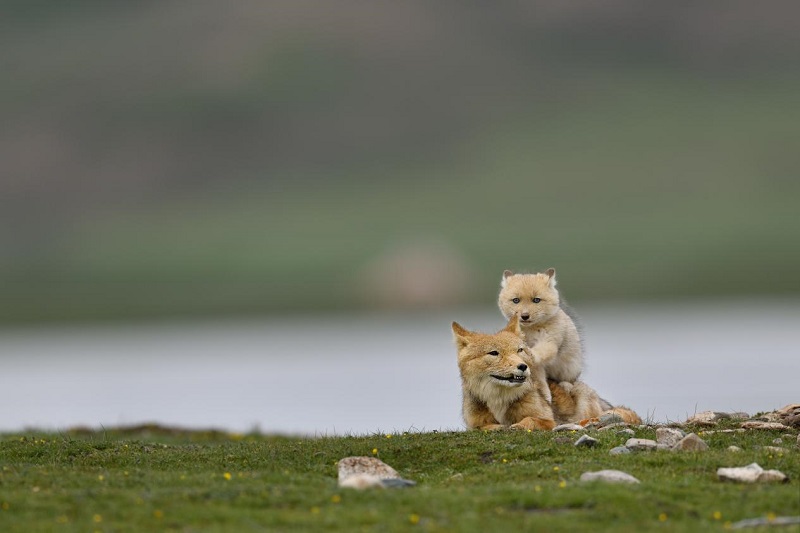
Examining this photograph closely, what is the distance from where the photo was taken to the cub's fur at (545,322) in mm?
24797

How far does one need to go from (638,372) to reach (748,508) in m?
73.4

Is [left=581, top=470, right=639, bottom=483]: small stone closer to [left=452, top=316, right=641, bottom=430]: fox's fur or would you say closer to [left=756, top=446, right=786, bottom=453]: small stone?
[left=756, top=446, right=786, bottom=453]: small stone

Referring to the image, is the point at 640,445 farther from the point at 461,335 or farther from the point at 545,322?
the point at 545,322

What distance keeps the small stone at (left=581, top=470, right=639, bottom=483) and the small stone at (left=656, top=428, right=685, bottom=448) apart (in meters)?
3.09

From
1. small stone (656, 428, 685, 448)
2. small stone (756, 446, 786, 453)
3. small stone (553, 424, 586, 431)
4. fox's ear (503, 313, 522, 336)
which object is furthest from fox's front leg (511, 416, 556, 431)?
small stone (756, 446, 786, 453)

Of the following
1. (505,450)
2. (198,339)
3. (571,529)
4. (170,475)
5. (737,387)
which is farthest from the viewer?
(198,339)

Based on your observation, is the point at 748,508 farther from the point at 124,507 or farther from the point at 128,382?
the point at 128,382

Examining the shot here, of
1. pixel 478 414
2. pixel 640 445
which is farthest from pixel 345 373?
pixel 640 445

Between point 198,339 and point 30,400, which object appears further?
point 198,339

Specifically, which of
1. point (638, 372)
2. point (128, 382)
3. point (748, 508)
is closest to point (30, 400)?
point (128, 382)

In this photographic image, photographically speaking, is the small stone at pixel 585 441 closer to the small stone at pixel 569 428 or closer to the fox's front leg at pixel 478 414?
the small stone at pixel 569 428

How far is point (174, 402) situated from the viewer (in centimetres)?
8581

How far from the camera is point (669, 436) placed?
21625 millimetres

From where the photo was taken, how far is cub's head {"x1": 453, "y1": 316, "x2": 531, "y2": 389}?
23.3 m
